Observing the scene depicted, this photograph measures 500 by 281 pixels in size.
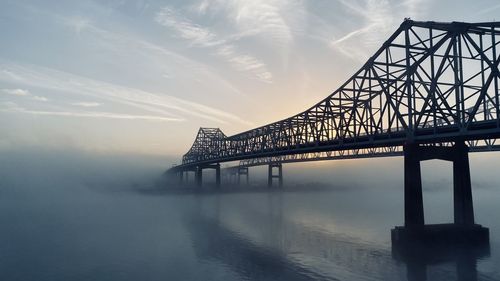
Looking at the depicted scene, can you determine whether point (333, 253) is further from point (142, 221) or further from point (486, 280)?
point (142, 221)

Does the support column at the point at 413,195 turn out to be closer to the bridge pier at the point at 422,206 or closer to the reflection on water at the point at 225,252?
the bridge pier at the point at 422,206

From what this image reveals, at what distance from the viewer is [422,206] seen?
133 feet

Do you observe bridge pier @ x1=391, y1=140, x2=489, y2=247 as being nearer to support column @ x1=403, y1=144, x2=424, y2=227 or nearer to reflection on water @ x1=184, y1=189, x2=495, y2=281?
support column @ x1=403, y1=144, x2=424, y2=227

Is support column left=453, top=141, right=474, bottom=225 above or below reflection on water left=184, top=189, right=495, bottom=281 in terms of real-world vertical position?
above

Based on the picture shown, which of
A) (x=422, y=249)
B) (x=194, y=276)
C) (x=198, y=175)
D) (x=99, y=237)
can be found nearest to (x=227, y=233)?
(x=99, y=237)

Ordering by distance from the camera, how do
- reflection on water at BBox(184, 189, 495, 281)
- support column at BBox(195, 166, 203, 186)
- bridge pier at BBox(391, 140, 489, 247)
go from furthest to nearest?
support column at BBox(195, 166, 203, 186) < bridge pier at BBox(391, 140, 489, 247) < reflection on water at BBox(184, 189, 495, 281)

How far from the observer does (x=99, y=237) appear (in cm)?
4831

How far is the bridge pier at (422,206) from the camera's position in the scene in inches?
1561

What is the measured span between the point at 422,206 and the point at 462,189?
19.5 ft

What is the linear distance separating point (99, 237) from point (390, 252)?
118ft

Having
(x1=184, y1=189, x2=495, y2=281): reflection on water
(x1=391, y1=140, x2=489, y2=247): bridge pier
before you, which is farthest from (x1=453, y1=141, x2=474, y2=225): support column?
(x1=184, y1=189, x2=495, y2=281): reflection on water

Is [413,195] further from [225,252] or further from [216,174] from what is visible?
[216,174]

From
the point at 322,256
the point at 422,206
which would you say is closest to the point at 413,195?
the point at 422,206

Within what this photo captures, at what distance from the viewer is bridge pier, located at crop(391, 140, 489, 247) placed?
39.7 m
